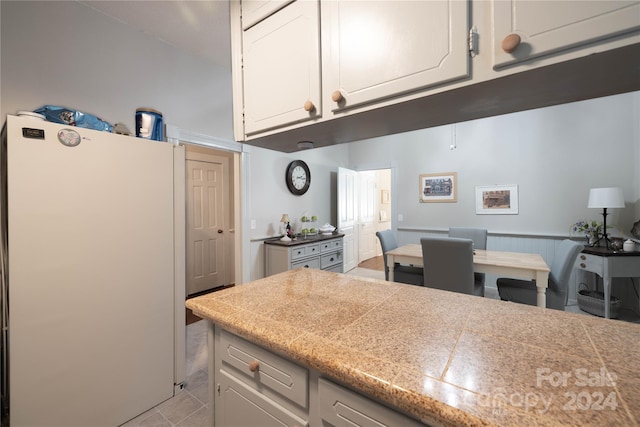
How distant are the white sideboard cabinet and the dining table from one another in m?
1.05

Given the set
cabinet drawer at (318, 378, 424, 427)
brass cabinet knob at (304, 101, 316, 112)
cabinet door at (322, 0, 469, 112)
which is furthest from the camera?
brass cabinet knob at (304, 101, 316, 112)

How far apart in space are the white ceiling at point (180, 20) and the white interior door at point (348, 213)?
2.71 meters

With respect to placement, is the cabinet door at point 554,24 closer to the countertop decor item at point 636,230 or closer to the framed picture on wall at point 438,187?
the countertop decor item at point 636,230

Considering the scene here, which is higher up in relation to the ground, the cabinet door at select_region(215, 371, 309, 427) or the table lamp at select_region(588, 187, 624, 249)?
the table lamp at select_region(588, 187, 624, 249)

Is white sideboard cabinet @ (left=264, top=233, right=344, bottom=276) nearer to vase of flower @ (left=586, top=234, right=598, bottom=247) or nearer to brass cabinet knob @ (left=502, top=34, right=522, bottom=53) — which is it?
brass cabinet knob @ (left=502, top=34, right=522, bottom=53)

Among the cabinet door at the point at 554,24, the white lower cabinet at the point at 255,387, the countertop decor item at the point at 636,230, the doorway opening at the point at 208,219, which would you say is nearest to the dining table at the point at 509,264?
the countertop decor item at the point at 636,230

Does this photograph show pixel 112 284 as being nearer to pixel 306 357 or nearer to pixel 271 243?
pixel 306 357

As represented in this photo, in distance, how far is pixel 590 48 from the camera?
603 millimetres

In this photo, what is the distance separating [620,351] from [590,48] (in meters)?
0.79

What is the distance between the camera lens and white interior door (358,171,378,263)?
5422 mm

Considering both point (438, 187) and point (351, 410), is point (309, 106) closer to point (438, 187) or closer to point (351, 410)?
point (351, 410)

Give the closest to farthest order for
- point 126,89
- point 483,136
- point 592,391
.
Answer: point 592,391
point 126,89
point 483,136

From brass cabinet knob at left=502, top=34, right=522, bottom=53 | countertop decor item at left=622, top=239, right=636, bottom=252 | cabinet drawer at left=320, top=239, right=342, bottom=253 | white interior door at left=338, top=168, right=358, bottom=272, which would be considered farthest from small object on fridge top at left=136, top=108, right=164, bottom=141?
countertop decor item at left=622, top=239, right=636, bottom=252

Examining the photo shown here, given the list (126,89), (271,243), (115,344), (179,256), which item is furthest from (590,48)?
(271,243)
